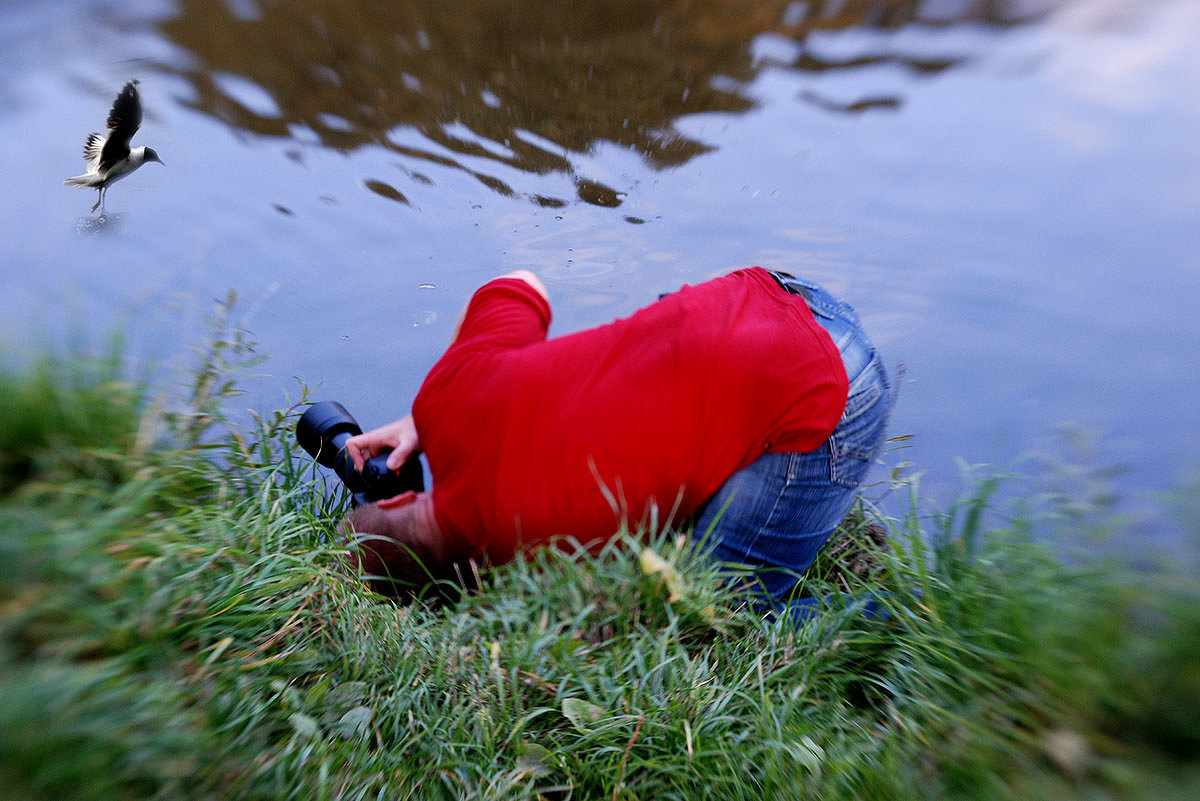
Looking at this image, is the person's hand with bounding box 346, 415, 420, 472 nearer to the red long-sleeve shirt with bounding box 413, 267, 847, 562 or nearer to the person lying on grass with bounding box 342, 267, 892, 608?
the person lying on grass with bounding box 342, 267, 892, 608

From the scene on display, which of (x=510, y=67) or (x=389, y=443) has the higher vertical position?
(x=510, y=67)

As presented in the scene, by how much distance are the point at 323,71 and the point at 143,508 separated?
3.16 meters

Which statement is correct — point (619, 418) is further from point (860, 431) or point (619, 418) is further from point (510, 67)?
point (510, 67)

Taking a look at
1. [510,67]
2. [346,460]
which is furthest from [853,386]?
[510,67]

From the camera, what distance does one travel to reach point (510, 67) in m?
3.90

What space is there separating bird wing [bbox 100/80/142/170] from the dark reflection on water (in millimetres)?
1221

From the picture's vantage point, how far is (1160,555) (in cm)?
109

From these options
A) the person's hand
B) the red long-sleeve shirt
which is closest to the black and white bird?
the person's hand

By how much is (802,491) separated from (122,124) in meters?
2.16

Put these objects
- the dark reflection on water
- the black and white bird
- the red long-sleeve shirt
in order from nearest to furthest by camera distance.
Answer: the red long-sleeve shirt
the black and white bird
the dark reflection on water

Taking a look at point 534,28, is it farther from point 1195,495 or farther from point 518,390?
point 1195,495

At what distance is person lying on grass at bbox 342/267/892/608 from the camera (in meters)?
1.89

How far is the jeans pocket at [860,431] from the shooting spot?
2.03 meters

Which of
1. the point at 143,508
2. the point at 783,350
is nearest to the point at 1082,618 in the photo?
the point at 783,350
